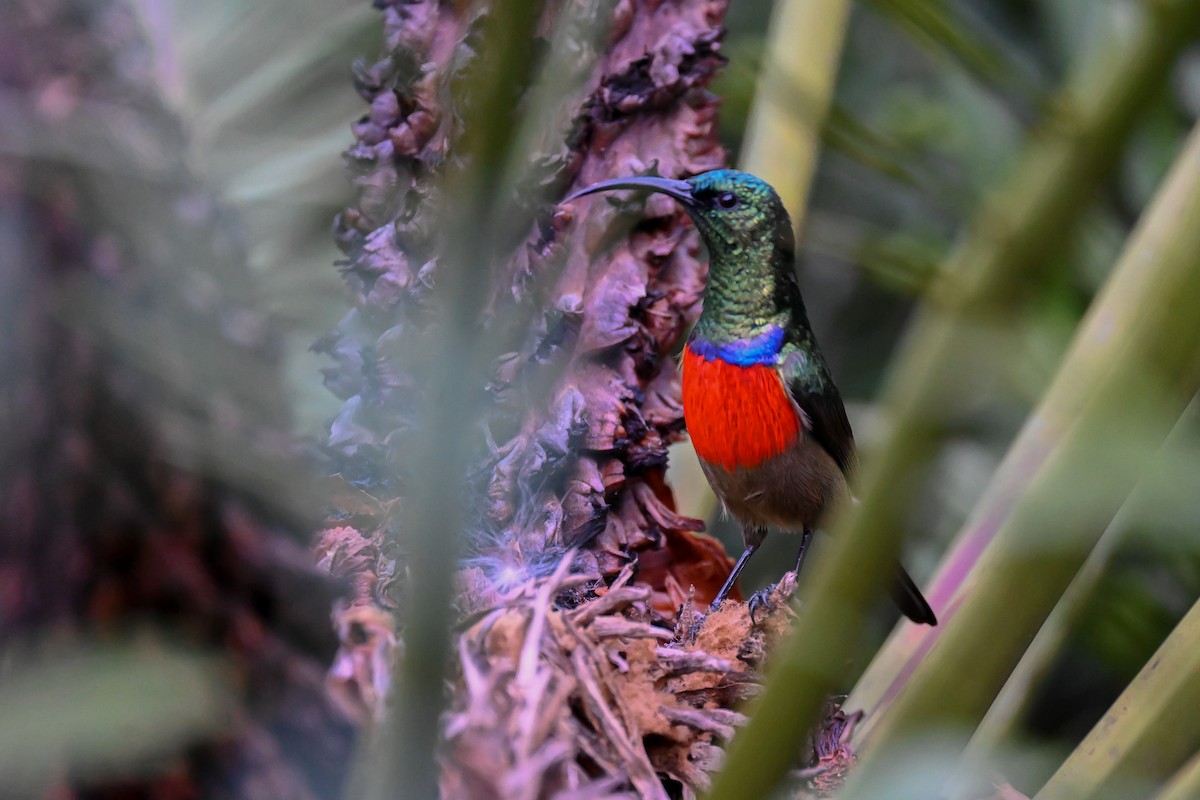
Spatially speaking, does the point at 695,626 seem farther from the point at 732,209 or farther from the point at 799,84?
the point at 799,84

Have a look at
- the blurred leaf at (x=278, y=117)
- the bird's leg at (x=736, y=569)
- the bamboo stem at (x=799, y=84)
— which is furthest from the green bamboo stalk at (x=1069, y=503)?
the blurred leaf at (x=278, y=117)

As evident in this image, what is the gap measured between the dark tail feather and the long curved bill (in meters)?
0.34

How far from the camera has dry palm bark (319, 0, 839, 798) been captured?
0.55m

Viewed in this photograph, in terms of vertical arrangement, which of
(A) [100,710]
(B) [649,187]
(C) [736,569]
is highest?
(B) [649,187]

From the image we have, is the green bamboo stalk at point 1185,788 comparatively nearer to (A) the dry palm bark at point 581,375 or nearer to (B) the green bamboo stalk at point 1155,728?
(B) the green bamboo stalk at point 1155,728

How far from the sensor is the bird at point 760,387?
0.79 metres

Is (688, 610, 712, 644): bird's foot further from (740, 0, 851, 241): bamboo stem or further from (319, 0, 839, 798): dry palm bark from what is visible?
(740, 0, 851, 241): bamboo stem

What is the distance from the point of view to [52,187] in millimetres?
319

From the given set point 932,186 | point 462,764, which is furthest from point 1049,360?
point 462,764

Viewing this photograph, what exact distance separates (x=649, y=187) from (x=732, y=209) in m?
0.10

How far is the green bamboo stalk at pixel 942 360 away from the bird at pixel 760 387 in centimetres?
54

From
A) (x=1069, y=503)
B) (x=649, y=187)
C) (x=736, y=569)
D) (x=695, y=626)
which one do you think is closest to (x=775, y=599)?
(x=695, y=626)

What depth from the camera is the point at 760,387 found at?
2.65 ft

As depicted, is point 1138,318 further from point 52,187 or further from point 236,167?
point 236,167
